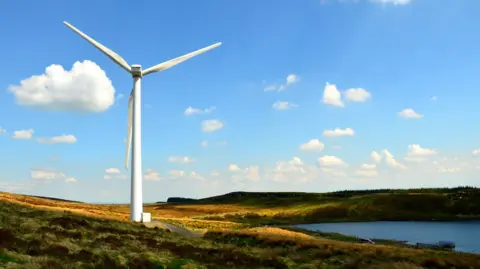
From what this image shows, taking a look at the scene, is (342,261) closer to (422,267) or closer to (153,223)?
(422,267)

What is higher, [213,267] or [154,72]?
[154,72]

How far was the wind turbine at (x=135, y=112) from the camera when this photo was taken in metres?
68.9

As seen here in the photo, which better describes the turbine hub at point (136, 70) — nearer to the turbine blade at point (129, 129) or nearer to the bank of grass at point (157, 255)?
the turbine blade at point (129, 129)

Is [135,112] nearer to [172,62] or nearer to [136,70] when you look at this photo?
[136,70]

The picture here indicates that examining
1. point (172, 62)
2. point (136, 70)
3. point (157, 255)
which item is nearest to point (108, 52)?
point (136, 70)

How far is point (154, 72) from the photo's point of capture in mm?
75500

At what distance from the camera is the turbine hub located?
2862 inches

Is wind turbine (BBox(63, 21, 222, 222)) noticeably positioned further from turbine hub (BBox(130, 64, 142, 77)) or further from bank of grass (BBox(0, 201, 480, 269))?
bank of grass (BBox(0, 201, 480, 269))

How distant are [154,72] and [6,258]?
5595cm

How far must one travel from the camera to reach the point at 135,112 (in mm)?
69688

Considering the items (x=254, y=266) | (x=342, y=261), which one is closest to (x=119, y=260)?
(x=254, y=266)

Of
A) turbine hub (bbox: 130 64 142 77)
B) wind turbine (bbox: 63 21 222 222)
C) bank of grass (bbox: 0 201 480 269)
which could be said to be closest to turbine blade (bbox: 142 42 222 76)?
wind turbine (bbox: 63 21 222 222)

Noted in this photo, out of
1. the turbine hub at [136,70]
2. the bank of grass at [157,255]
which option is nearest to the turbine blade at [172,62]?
the turbine hub at [136,70]

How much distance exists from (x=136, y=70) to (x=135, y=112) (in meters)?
7.84
